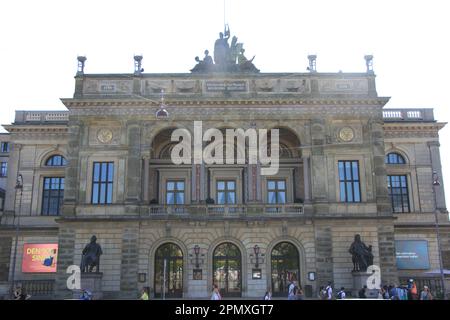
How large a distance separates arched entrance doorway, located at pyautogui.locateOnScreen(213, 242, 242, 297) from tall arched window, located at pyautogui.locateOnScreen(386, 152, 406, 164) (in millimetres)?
20545

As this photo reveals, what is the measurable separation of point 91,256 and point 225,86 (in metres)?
18.0

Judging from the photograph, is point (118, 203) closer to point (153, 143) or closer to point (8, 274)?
point (153, 143)

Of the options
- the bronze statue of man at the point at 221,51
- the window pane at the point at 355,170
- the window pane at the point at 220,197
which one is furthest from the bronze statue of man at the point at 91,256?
the window pane at the point at 355,170

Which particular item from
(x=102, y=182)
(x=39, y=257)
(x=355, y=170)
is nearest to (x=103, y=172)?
(x=102, y=182)

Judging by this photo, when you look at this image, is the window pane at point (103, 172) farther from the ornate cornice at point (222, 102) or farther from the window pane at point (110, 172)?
the ornate cornice at point (222, 102)

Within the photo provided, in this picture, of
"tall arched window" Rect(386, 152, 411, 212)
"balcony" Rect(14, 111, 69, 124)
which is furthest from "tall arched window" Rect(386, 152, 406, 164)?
"balcony" Rect(14, 111, 69, 124)

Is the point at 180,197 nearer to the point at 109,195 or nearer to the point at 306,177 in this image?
the point at 109,195

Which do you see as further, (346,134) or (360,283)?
(346,134)

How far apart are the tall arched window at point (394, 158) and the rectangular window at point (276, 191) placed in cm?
1373

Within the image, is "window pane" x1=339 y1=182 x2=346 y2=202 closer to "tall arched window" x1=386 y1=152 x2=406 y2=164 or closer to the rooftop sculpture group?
"tall arched window" x1=386 y1=152 x2=406 y2=164

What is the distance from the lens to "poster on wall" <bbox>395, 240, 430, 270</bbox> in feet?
151

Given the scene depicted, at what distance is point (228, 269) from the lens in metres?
38.5

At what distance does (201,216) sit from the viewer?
3859 cm
